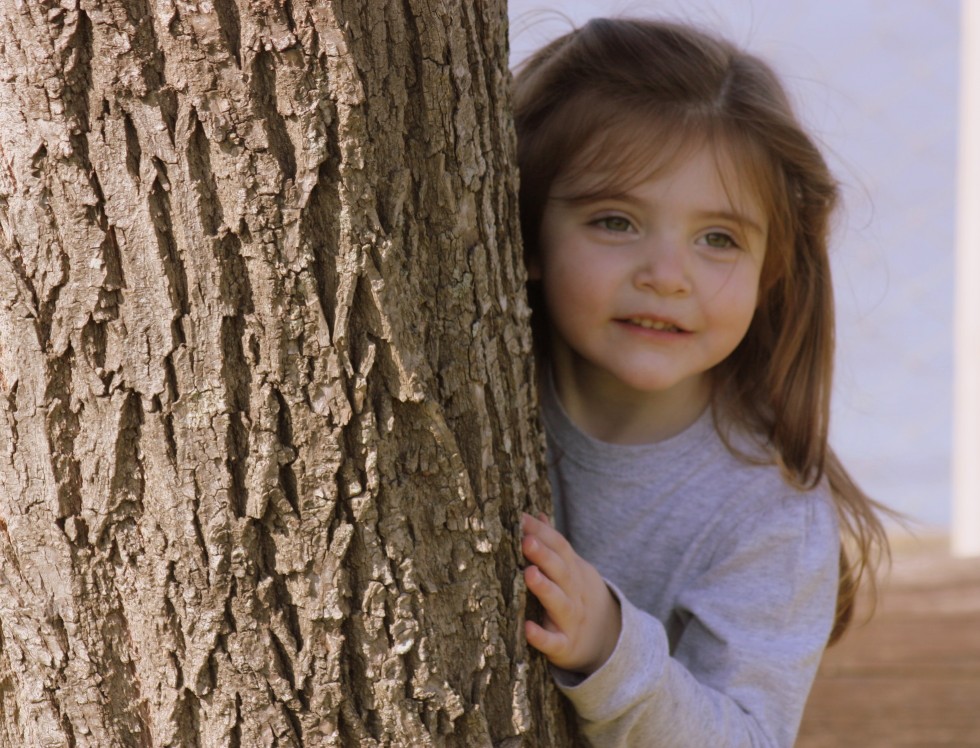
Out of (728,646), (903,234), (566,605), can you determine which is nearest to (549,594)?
(566,605)

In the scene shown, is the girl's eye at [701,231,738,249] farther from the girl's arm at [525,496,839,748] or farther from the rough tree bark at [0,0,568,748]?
the rough tree bark at [0,0,568,748]

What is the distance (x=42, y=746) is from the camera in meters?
1.00

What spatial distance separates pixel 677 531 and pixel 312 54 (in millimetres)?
836

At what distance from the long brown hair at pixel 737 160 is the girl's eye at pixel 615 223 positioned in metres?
0.04

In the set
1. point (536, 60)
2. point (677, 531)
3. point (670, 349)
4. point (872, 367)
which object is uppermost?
point (536, 60)

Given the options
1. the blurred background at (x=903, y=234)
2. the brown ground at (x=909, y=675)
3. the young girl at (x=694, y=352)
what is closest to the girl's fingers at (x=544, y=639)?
the young girl at (x=694, y=352)

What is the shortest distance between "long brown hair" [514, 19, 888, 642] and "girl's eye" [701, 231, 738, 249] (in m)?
0.08

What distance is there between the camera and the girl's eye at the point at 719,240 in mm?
1467

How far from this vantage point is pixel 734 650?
133cm

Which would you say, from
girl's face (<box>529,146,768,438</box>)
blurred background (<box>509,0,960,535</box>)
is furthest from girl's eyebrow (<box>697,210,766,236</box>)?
blurred background (<box>509,0,960,535</box>)

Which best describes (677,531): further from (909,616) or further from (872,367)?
(872,367)

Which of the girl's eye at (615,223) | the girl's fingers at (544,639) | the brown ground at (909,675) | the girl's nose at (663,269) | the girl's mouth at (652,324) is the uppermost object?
the girl's eye at (615,223)

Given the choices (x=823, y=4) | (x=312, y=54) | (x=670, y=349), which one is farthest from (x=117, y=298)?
(x=823, y=4)

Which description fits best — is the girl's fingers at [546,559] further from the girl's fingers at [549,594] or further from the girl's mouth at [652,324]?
the girl's mouth at [652,324]
